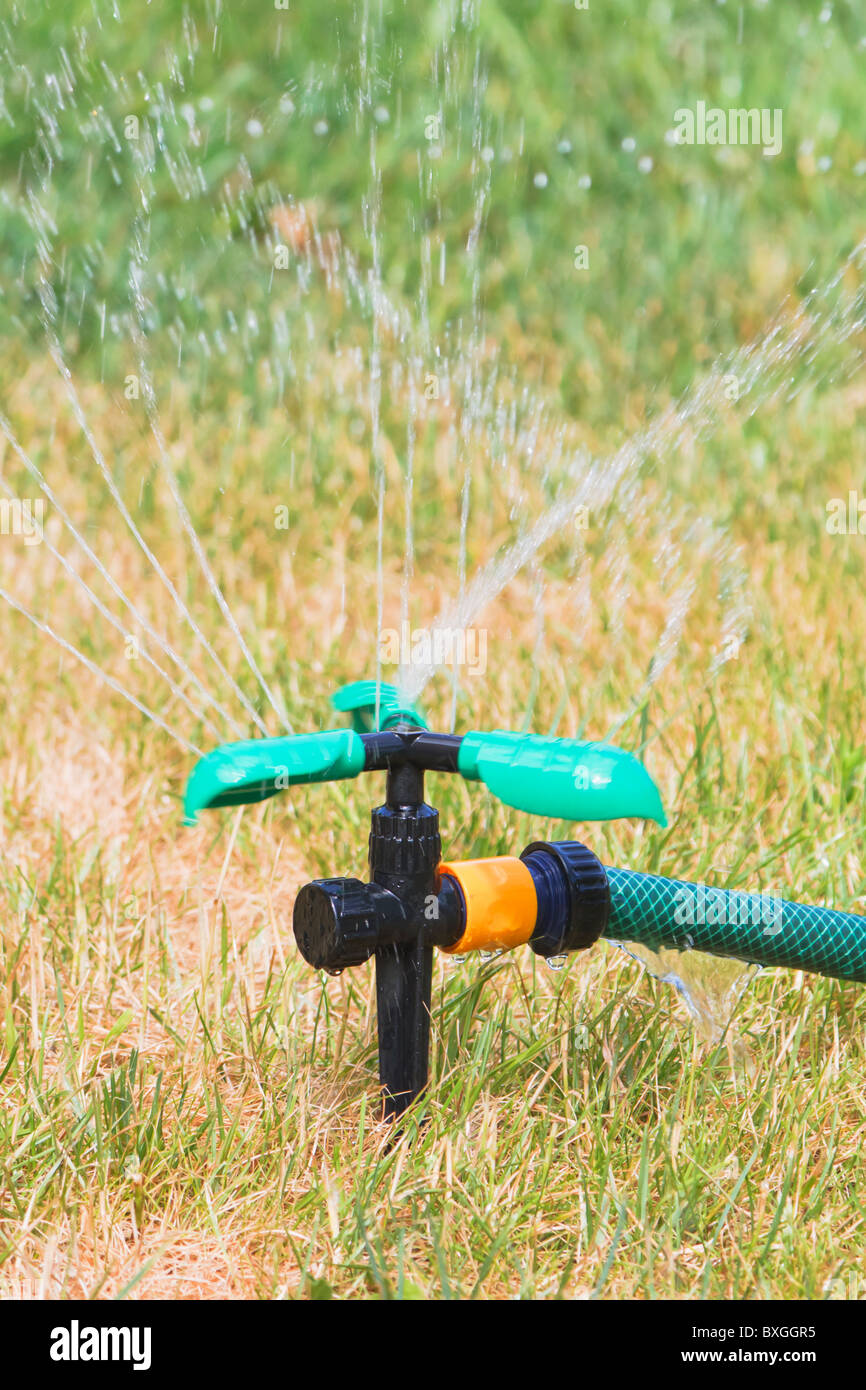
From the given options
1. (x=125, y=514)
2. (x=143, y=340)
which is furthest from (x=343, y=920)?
(x=143, y=340)

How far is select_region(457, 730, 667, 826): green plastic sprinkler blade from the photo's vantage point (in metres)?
1.55

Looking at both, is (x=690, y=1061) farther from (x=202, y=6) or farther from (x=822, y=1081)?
(x=202, y=6)

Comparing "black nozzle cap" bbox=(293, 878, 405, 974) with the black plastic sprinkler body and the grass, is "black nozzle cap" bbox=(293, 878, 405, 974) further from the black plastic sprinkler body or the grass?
the grass

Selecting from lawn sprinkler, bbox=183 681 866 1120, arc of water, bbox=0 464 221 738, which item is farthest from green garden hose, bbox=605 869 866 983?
arc of water, bbox=0 464 221 738

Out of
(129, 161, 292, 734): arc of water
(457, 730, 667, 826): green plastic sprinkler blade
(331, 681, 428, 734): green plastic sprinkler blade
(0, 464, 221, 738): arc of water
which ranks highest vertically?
(129, 161, 292, 734): arc of water

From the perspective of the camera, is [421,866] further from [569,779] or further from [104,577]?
[104,577]

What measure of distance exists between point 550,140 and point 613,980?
11.5 ft

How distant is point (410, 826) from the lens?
5.69ft

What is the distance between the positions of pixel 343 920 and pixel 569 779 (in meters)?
0.29

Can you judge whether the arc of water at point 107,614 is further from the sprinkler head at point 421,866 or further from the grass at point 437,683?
the sprinkler head at point 421,866

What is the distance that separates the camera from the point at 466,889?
5.63 ft

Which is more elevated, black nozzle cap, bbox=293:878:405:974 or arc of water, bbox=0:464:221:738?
A: arc of water, bbox=0:464:221:738

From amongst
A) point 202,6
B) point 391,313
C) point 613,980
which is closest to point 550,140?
point 391,313

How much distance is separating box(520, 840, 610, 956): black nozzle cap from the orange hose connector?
0.05ft
